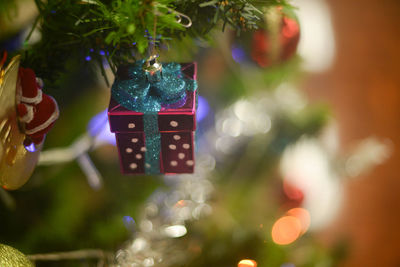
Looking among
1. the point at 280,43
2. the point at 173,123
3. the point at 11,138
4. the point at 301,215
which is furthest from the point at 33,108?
the point at 301,215

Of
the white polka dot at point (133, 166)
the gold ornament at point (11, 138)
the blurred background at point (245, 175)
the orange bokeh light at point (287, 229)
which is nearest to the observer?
the gold ornament at point (11, 138)

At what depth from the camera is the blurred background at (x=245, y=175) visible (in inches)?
24.0

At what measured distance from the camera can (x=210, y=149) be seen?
3.12 feet

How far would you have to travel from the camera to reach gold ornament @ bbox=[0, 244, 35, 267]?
0.37 m

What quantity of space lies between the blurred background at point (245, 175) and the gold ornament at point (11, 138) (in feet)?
0.46

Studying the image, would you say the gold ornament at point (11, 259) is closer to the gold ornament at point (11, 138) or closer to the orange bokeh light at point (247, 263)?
the gold ornament at point (11, 138)

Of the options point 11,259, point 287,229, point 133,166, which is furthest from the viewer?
point 287,229

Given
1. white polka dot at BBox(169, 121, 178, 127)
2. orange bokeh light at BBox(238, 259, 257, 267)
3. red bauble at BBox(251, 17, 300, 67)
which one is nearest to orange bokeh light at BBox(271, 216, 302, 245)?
orange bokeh light at BBox(238, 259, 257, 267)

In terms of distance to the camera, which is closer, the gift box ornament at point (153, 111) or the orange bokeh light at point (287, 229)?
the gift box ornament at point (153, 111)

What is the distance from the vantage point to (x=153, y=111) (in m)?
0.41

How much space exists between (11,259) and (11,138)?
0.13m

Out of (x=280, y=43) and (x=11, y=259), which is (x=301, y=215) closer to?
(x=280, y=43)

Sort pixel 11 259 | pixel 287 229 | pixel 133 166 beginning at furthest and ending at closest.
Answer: pixel 287 229 → pixel 133 166 → pixel 11 259

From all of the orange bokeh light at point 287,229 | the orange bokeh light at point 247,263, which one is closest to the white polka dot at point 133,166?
the orange bokeh light at point 247,263
